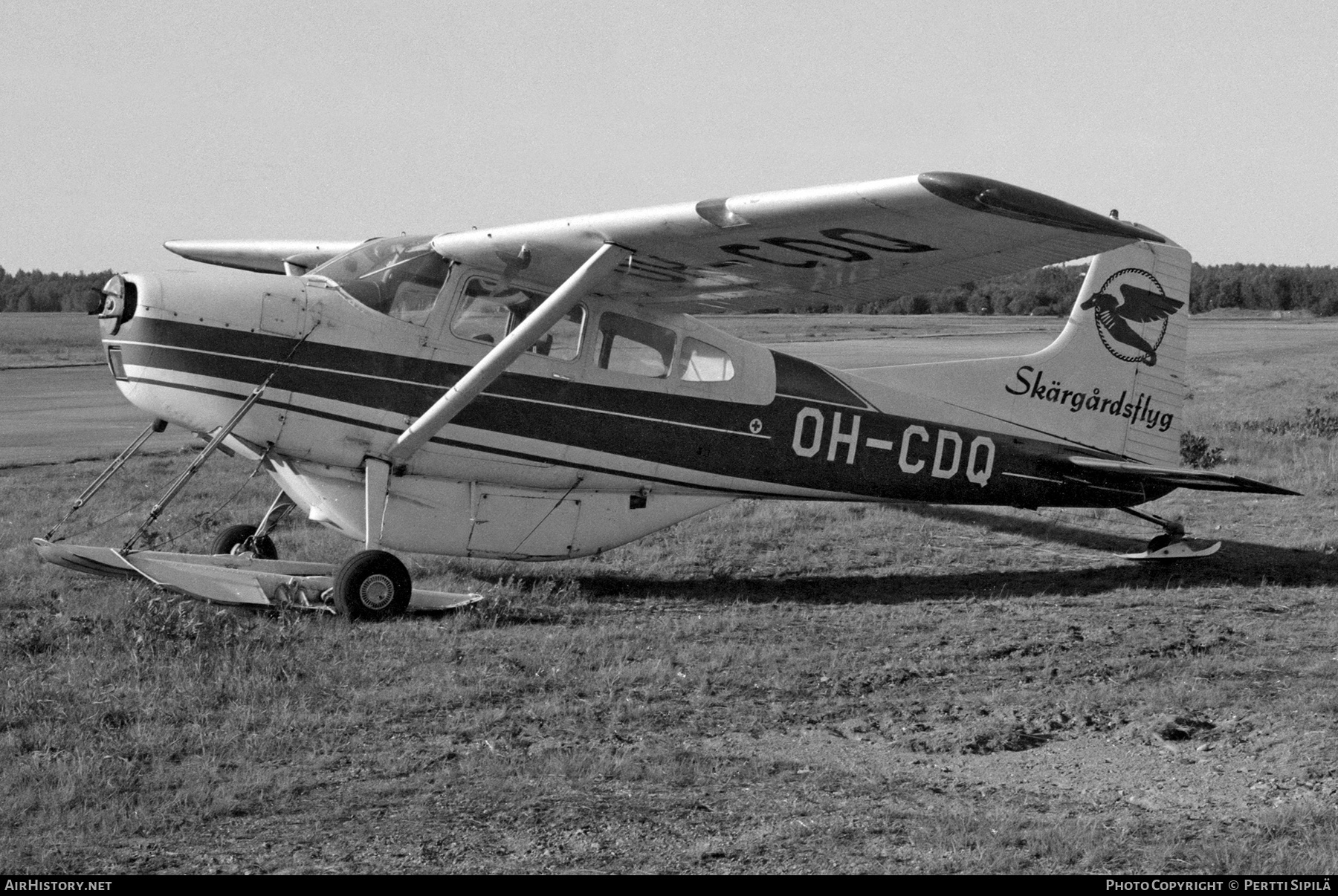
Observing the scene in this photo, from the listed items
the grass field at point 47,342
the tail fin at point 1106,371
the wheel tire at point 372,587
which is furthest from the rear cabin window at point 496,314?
the grass field at point 47,342

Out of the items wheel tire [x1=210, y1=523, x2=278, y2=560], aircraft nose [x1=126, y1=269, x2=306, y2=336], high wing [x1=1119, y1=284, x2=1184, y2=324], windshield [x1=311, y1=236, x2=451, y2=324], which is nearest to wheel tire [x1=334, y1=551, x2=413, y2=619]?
wheel tire [x1=210, y1=523, x2=278, y2=560]

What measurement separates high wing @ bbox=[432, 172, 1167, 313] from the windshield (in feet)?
0.68

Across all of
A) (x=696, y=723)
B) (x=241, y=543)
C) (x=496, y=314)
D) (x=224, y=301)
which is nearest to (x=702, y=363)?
(x=496, y=314)

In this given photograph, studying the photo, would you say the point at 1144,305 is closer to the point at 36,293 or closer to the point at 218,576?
the point at 218,576

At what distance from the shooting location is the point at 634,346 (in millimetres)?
9078

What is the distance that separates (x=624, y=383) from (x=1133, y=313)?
429 cm

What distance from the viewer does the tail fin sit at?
33.0 ft

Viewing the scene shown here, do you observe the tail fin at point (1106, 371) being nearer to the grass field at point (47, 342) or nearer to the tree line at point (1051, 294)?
the grass field at point (47, 342)

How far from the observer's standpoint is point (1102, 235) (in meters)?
6.23

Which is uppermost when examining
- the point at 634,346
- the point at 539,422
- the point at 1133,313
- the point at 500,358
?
the point at 1133,313

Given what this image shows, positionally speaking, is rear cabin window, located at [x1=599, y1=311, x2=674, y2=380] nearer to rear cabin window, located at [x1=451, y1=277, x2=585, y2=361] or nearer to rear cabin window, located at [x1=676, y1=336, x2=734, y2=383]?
Result: rear cabin window, located at [x1=676, y1=336, x2=734, y2=383]

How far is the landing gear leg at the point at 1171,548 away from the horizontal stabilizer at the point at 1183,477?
32 centimetres

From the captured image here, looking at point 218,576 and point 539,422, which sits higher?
point 539,422

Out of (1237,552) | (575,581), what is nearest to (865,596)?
(575,581)
